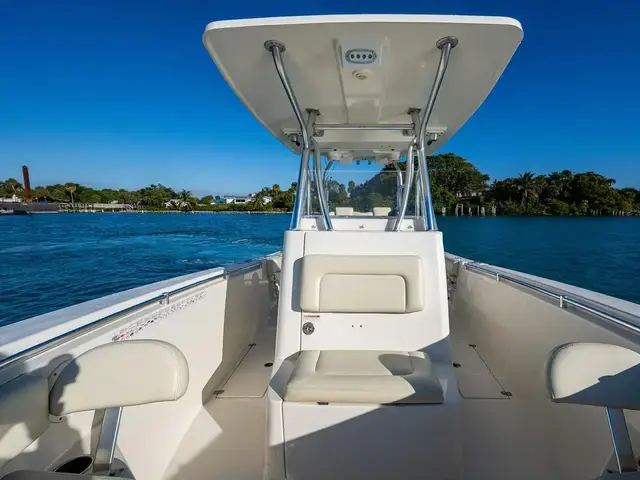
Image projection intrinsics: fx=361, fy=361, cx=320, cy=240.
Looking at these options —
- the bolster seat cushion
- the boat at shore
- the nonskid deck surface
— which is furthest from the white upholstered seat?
the nonskid deck surface

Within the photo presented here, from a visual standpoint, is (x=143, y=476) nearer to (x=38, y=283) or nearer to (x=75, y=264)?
(x=38, y=283)

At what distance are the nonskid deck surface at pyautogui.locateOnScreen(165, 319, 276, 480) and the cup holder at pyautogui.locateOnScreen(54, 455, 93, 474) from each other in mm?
535

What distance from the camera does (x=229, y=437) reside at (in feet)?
5.98

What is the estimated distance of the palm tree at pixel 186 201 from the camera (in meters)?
76.8

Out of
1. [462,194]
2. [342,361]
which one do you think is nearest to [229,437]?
[342,361]

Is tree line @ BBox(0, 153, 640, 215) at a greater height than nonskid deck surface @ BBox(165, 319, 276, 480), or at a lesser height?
greater

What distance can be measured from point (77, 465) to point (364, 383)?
99cm

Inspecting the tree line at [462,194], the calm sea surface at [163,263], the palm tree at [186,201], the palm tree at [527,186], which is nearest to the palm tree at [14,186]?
the tree line at [462,194]

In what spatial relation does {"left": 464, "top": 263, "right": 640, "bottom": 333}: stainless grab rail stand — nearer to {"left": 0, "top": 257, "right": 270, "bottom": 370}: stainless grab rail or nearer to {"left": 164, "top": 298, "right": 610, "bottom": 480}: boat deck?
{"left": 164, "top": 298, "right": 610, "bottom": 480}: boat deck

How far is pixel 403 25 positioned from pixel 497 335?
79.9 inches

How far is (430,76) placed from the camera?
6.79 ft

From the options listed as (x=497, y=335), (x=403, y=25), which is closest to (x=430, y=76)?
(x=403, y=25)

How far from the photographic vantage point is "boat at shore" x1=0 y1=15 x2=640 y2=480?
98 cm

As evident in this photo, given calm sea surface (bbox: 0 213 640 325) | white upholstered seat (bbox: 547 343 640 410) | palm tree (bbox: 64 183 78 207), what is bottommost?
calm sea surface (bbox: 0 213 640 325)
